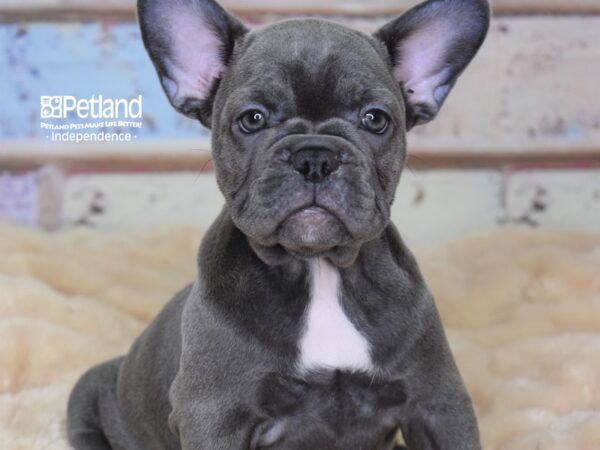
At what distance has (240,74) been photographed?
1.53 metres

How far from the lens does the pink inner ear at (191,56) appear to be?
160cm

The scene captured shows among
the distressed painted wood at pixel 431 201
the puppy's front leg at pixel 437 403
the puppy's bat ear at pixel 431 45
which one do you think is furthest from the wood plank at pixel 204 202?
the puppy's front leg at pixel 437 403

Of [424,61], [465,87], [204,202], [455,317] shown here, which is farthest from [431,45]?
[204,202]

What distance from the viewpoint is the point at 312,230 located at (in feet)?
4.55

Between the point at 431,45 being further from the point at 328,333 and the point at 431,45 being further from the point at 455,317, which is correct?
the point at 455,317

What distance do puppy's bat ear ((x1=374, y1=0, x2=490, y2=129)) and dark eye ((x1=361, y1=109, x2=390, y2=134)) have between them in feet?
0.65

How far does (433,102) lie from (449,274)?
1240 millimetres

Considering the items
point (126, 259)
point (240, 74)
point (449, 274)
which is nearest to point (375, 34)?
point (240, 74)

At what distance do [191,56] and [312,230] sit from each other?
1.42 feet

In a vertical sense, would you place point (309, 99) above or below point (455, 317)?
above

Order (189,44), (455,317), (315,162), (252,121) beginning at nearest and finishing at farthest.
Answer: (315,162) < (252,121) < (189,44) < (455,317)

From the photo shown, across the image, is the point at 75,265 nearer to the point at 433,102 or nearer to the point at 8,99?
the point at 8,99

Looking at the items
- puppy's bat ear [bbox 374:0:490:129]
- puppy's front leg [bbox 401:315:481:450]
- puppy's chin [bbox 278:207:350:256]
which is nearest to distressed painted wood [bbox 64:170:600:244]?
puppy's bat ear [bbox 374:0:490:129]
